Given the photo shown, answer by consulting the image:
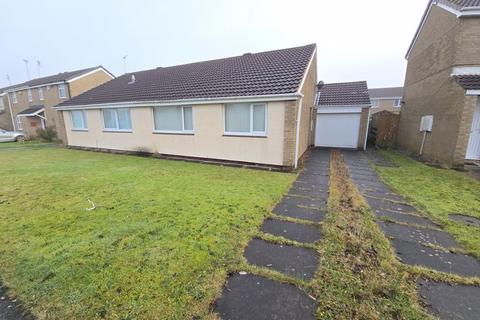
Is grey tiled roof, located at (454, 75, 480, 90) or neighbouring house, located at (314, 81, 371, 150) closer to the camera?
grey tiled roof, located at (454, 75, 480, 90)

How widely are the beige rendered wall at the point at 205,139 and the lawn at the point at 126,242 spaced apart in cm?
198

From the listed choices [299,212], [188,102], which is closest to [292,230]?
[299,212]

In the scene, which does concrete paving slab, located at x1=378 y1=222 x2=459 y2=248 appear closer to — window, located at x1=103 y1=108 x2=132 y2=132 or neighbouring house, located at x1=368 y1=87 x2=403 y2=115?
window, located at x1=103 y1=108 x2=132 y2=132

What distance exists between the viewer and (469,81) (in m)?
8.21

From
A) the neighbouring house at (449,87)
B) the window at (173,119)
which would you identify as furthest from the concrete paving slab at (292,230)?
the neighbouring house at (449,87)

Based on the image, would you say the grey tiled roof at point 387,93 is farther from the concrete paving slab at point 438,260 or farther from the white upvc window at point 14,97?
the white upvc window at point 14,97

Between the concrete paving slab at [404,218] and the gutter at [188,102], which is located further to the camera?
the gutter at [188,102]

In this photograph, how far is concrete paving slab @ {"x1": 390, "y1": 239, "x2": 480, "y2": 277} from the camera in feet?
8.80

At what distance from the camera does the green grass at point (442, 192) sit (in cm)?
367

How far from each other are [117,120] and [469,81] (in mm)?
16729

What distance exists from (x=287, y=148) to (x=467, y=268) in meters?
5.50

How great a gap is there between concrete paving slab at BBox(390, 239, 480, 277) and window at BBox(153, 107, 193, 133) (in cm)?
869

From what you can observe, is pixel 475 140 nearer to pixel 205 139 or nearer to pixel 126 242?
pixel 205 139

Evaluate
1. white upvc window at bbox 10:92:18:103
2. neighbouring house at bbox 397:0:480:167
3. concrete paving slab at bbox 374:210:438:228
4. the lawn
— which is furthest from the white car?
neighbouring house at bbox 397:0:480:167
